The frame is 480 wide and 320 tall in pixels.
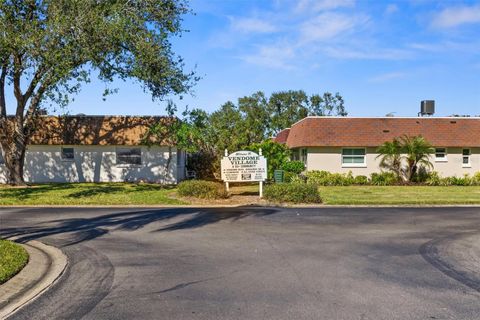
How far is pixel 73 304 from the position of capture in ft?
20.2

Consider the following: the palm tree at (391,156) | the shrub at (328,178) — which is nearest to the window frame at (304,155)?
the shrub at (328,178)

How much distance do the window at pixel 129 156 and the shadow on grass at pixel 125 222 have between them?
13.1 meters

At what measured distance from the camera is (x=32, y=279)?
7.39 meters

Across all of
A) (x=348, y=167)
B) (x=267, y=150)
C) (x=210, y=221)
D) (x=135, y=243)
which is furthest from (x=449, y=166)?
(x=135, y=243)

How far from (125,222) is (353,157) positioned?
67.5 feet

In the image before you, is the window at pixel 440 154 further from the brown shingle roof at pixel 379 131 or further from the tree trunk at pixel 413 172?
the tree trunk at pixel 413 172

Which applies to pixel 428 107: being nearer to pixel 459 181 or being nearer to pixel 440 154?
pixel 440 154

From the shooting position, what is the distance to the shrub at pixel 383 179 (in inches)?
1183

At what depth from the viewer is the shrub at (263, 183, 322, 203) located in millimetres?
19344

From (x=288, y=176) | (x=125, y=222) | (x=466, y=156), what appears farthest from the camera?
(x=466, y=156)

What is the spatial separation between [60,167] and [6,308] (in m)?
25.1

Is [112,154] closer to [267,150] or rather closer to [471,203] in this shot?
[267,150]

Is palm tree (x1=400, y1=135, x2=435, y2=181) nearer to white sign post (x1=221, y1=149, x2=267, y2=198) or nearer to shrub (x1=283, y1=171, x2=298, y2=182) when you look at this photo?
shrub (x1=283, y1=171, x2=298, y2=182)

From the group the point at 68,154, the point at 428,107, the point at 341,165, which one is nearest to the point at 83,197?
the point at 68,154
